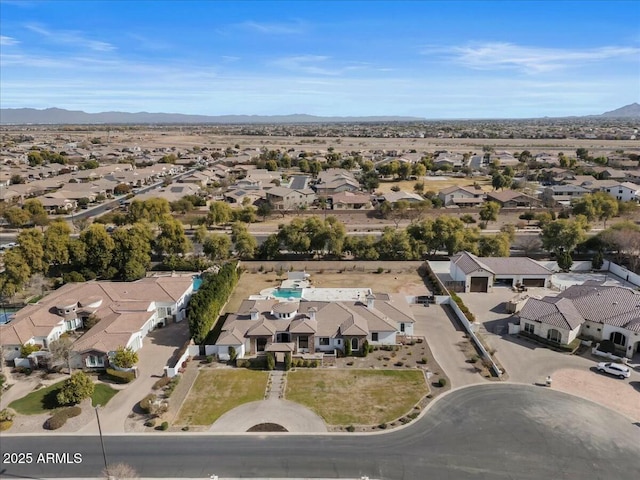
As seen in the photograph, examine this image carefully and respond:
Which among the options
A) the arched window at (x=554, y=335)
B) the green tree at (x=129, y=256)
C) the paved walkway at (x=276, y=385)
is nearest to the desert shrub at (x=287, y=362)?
the paved walkway at (x=276, y=385)

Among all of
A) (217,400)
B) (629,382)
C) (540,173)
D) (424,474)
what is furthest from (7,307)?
(540,173)

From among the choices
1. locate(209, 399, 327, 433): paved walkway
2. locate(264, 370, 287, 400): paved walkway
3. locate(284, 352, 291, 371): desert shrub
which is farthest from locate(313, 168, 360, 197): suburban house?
locate(209, 399, 327, 433): paved walkway

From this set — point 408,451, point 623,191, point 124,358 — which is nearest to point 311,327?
point 408,451

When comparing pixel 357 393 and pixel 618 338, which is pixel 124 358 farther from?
pixel 618 338

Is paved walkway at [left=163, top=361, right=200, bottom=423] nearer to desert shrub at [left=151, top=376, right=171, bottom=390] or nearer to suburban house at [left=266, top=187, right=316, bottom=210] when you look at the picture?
desert shrub at [left=151, top=376, right=171, bottom=390]

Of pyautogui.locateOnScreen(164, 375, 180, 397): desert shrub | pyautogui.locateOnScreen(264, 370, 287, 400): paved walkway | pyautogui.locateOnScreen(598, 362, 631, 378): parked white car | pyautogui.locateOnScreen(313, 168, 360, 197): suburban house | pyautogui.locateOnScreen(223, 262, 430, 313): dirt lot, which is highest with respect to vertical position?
pyautogui.locateOnScreen(313, 168, 360, 197): suburban house

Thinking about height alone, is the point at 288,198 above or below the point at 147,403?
above

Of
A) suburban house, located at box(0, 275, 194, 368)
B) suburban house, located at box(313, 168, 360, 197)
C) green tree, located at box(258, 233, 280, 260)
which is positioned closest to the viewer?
suburban house, located at box(0, 275, 194, 368)
